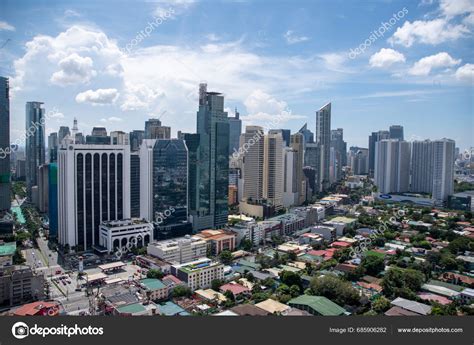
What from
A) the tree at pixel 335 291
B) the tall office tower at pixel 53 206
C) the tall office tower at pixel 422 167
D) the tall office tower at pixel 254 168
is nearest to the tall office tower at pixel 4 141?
the tall office tower at pixel 53 206

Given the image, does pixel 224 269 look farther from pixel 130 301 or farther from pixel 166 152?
pixel 166 152

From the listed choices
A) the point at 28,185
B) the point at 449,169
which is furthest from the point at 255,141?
the point at 28,185

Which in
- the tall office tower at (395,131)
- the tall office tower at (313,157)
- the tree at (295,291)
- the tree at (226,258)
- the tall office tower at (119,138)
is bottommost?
the tree at (226,258)

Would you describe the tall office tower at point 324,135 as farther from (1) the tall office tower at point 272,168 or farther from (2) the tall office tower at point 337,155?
(1) the tall office tower at point 272,168

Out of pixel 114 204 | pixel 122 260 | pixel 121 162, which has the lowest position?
pixel 122 260

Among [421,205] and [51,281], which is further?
[421,205]

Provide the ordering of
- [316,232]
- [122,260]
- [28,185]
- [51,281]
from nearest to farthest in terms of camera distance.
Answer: [51,281]
[122,260]
[316,232]
[28,185]
